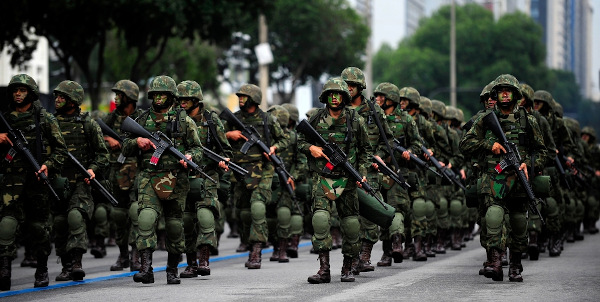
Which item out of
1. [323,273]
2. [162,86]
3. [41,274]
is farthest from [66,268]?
[323,273]

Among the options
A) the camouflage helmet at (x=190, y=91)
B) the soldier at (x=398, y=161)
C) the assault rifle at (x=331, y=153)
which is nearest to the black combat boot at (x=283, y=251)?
the soldier at (x=398, y=161)

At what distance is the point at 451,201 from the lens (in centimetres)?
1836

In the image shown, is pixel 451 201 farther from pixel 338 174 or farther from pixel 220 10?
pixel 220 10

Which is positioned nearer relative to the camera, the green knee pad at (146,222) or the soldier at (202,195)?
the green knee pad at (146,222)

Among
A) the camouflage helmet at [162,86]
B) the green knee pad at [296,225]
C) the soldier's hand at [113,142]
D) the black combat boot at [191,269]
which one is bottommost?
the black combat boot at [191,269]

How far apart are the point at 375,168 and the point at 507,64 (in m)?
75.1

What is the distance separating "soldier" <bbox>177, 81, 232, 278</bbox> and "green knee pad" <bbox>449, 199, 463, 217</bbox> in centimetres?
527

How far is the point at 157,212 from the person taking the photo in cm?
1220

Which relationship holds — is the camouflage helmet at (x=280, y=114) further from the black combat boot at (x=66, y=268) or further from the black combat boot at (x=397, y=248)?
the black combat boot at (x=66, y=268)

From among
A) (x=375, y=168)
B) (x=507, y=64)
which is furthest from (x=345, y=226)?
(x=507, y=64)

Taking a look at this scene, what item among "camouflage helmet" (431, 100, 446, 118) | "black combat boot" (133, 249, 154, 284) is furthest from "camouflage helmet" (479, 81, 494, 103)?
"black combat boot" (133, 249, 154, 284)

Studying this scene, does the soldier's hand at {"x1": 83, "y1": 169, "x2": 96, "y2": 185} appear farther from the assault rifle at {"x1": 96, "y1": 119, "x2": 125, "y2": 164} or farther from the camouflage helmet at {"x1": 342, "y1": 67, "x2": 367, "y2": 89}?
the camouflage helmet at {"x1": 342, "y1": 67, "x2": 367, "y2": 89}

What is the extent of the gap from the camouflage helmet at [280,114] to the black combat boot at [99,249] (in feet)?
9.21

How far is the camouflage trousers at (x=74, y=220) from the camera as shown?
42.0ft
